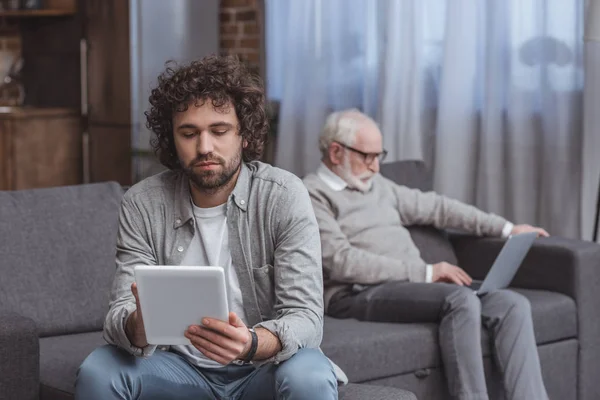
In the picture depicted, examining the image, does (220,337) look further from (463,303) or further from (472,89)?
(472,89)

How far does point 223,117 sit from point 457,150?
2.41 metres

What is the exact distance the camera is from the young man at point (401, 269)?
3.28 m

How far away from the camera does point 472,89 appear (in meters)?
4.69

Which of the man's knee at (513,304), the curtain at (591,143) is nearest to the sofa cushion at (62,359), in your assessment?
the man's knee at (513,304)

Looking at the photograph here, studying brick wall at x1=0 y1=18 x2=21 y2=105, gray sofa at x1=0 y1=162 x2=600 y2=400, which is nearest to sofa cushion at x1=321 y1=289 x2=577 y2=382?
gray sofa at x1=0 y1=162 x2=600 y2=400

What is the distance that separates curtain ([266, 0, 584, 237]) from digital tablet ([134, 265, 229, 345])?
257 cm

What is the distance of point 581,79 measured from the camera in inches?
171

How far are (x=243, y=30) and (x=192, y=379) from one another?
11.9 feet

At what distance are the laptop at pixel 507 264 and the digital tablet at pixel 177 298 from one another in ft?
5.09

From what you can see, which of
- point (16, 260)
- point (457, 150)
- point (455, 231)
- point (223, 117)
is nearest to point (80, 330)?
point (16, 260)

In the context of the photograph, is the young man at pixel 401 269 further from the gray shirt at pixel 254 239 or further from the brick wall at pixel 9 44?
the brick wall at pixel 9 44

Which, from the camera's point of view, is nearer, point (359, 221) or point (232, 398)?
point (232, 398)

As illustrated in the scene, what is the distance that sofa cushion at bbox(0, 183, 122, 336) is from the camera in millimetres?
3104

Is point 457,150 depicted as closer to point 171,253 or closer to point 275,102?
point 275,102
